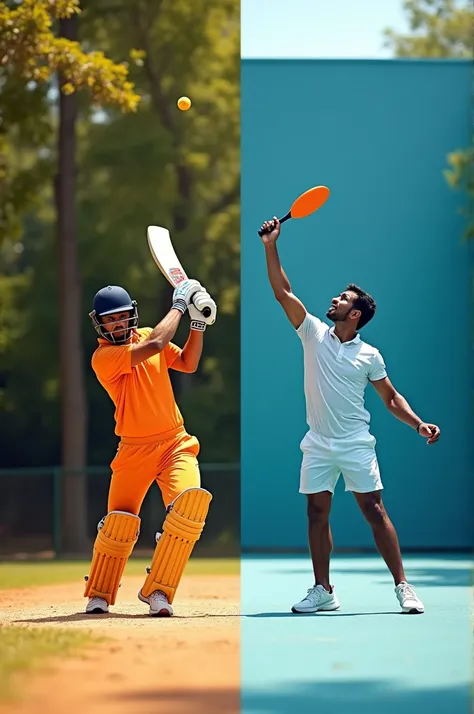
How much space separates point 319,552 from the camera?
6.95 m

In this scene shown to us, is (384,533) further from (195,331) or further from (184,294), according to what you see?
(184,294)

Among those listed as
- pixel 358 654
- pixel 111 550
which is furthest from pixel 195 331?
pixel 358 654

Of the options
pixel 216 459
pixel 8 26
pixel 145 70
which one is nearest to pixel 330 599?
pixel 8 26

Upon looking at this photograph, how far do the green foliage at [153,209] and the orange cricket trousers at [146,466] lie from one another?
9.98 metres

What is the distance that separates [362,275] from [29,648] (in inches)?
310

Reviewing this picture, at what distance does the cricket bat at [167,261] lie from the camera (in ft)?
22.8

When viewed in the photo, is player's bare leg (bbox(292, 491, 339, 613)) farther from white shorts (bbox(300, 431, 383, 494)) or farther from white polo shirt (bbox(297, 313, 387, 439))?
white polo shirt (bbox(297, 313, 387, 439))

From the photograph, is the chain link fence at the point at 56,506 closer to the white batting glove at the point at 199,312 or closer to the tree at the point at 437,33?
the white batting glove at the point at 199,312

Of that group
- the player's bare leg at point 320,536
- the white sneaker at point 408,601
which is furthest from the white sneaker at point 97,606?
the white sneaker at point 408,601

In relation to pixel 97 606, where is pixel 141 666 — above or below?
above

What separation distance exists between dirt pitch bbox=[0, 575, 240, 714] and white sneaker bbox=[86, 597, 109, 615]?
0.06 m

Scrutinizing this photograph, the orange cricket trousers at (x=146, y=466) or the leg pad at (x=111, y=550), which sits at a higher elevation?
the orange cricket trousers at (x=146, y=466)

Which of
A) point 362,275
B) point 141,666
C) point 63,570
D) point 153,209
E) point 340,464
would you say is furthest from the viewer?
point 153,209

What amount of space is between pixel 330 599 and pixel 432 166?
22.5ft
